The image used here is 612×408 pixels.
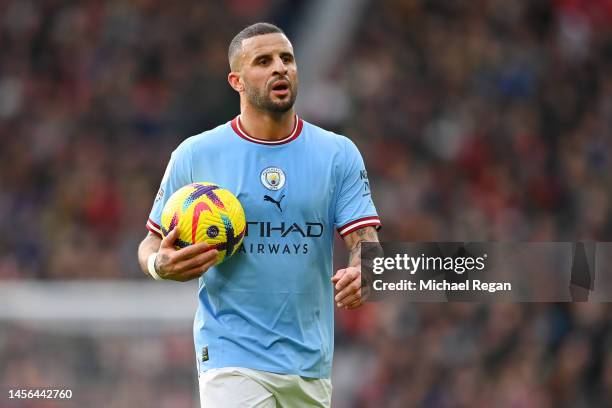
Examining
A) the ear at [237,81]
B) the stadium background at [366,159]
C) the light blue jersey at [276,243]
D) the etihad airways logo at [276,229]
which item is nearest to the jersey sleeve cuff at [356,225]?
the light blue jersey at [276,243]

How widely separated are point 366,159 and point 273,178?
799cm

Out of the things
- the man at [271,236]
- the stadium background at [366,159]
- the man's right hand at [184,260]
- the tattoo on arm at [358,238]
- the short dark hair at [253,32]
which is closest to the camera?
the man's right hand at [184,260]

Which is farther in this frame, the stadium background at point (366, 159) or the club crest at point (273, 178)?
the stadium background at point (366, 159)

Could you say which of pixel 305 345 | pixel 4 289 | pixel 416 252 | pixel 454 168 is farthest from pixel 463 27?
pixel 305 345

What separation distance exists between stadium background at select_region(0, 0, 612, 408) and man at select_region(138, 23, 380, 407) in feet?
14.9

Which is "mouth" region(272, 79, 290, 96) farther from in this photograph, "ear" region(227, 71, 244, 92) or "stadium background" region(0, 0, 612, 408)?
"stadium background" region(0, 0, 612, 408)

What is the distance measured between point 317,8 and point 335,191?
10390 mm

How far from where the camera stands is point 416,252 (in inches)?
234
